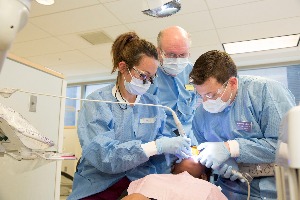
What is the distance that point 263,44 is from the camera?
4.30 metres

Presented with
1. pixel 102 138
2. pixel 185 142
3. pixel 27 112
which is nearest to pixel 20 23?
pixel 102 138

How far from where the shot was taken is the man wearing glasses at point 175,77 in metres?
1.81

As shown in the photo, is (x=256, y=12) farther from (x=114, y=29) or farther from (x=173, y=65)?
(x=173, y=65)

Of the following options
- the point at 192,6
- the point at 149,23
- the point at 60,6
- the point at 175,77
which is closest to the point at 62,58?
the point at 60,6

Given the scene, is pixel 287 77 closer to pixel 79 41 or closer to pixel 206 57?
pixel 79 41

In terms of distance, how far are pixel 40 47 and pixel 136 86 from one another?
344 centimetres

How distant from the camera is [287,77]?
5.01m

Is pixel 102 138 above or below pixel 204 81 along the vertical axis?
below

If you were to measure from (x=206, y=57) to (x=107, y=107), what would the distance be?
0.54 metres

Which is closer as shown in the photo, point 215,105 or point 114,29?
point 215,105

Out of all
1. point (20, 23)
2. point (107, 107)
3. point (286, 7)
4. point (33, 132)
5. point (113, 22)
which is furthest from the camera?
point (113, 22)

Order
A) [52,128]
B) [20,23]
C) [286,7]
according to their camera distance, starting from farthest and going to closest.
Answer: [286,7]
[52,128]
[20,23]

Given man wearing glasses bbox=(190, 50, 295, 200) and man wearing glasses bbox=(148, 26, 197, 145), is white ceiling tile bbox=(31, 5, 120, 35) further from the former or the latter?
man wearing glasses bbox=(190, 50, 295, 200)

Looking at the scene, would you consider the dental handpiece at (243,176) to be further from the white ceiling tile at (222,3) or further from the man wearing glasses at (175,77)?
the white ceiling tile at (222,3)
